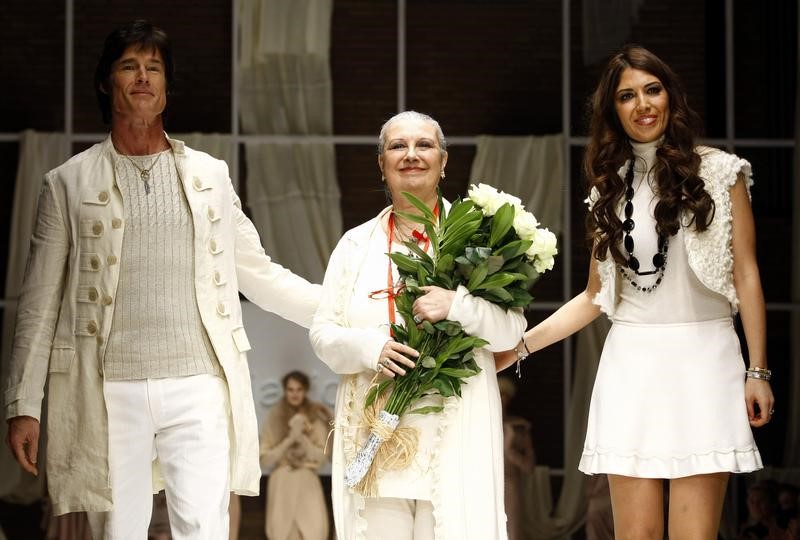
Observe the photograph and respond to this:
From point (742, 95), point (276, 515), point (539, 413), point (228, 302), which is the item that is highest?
point (742, 95)

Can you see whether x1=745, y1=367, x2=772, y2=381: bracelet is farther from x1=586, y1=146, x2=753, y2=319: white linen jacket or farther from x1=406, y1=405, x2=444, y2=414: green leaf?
x1=406, y1=405, x2=444, y2=414: green leaf

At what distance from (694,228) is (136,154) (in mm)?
1684

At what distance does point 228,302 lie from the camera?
3621 millimetres

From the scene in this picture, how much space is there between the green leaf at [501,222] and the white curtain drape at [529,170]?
14.5ft

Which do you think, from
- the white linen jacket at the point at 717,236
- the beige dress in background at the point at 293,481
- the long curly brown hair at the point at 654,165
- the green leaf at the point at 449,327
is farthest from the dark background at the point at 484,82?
the green leaf at the point at 449,327

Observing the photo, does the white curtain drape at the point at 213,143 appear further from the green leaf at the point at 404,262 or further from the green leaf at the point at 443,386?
the green leaf at the point at 443,386

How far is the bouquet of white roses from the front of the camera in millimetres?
3406

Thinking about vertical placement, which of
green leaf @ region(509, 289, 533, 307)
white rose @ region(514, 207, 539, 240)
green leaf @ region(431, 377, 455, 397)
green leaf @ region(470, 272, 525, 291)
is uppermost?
white rose @ region(514, 207, 539, 240)

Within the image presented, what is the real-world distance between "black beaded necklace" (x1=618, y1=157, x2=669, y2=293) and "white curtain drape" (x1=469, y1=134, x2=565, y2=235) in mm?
4223

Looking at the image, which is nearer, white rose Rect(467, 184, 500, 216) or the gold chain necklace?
white rose Rect(467, 184, 500, 216)

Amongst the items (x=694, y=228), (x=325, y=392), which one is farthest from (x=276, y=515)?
(x=694, y=228)

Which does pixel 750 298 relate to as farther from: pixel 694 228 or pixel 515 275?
pixel 515 275

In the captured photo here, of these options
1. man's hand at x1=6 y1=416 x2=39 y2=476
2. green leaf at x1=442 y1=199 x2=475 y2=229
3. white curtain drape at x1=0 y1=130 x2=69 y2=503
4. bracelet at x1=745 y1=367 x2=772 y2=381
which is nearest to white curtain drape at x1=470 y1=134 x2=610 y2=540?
white curtain drape at x1=0 y1=130 x2=69 y2=503

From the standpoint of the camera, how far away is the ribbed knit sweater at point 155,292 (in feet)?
11.5
